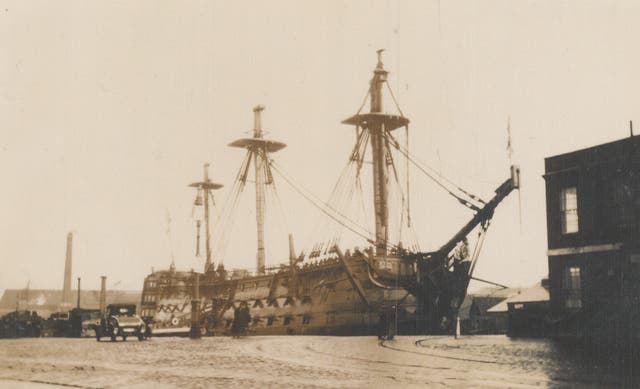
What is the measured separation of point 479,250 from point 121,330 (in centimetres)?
1784

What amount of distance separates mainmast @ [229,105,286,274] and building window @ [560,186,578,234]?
105 feet

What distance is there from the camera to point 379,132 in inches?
1769

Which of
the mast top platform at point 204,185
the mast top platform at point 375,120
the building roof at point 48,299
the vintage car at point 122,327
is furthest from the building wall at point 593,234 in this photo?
the building roof at point 48,299

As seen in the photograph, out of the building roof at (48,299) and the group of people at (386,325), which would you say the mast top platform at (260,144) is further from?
the building roof at (48,299)

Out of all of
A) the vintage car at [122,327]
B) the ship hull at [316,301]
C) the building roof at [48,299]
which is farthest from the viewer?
the building roof at [48,299]

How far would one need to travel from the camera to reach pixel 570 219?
28.6 m

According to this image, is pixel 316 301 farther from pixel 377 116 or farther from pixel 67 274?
pixel 67 274

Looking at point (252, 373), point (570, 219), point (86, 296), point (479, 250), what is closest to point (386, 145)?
point (479, 250)

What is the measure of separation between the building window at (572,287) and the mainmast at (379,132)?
15747 mm

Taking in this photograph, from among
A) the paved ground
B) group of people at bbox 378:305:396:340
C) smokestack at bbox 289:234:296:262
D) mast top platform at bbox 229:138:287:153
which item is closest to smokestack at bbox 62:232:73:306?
mast top platform at bbox 229:138:287:153

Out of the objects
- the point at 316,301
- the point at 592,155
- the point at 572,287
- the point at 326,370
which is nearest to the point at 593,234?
the point at 572,287

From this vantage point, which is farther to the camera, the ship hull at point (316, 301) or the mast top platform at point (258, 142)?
the mast top platform at point (258, 142)

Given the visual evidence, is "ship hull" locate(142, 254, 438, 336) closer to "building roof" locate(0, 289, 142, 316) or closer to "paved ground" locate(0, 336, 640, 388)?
"paved ground" locate(0, 336, 640, 388)

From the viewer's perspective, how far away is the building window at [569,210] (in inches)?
1120
